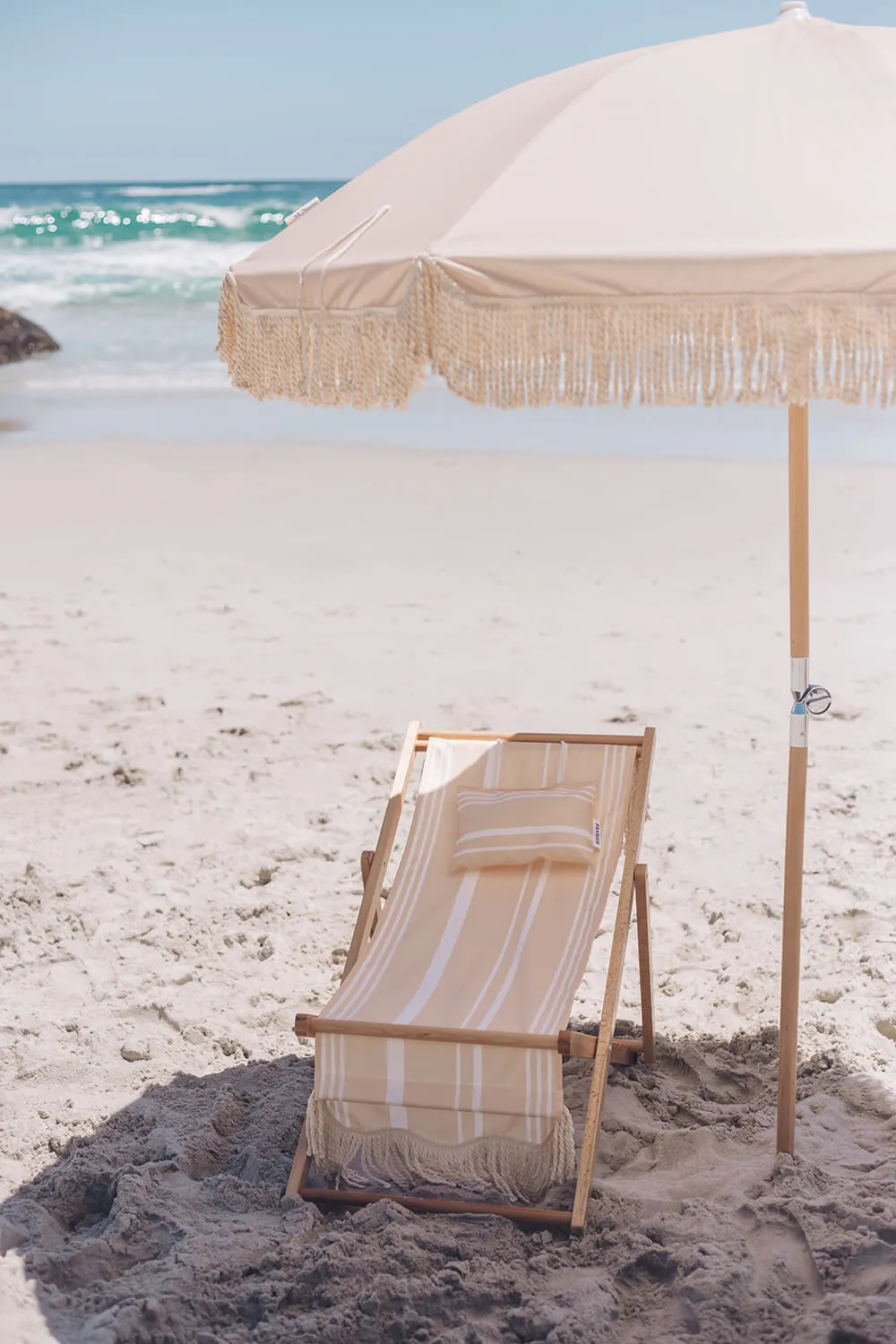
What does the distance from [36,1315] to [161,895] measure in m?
1.80

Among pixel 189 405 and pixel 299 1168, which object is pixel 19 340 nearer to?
pixel 189 405

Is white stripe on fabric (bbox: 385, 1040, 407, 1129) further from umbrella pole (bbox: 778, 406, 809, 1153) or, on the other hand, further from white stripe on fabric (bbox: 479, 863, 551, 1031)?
umbrella pole (bbox: 778, 406, 809, 1153)

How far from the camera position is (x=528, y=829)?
3104 millimetres

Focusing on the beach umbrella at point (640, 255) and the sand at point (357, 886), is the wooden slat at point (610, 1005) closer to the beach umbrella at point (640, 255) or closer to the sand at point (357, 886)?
the sand at point (357, 886)

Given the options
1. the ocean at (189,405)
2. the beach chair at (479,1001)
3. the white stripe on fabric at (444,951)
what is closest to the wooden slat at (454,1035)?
the beach chair at (479,1001)

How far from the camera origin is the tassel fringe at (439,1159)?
99.9 inches

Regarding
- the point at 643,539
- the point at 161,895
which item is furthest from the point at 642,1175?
the point at 643,539

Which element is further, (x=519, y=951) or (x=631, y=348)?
(x=519, y=951)

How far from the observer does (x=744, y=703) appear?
17.5 feet

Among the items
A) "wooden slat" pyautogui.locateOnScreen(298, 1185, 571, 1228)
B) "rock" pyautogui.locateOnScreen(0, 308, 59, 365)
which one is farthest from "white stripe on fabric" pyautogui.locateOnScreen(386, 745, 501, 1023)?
"rock" pyautogui.locateOnScreen(0, 308, 59, 365)

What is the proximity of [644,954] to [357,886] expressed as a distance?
1.25 metres

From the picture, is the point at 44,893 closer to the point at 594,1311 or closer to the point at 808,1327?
the point at 594,1311

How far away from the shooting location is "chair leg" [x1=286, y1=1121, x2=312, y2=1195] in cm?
262

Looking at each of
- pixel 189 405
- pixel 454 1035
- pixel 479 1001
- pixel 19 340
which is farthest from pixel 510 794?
pixel 19 340
